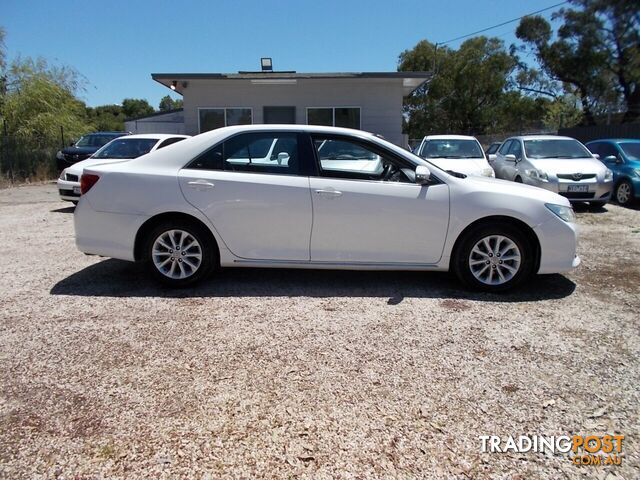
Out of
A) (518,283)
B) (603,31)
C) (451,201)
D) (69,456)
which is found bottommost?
(69,456)

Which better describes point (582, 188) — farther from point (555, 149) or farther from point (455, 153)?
point (455, 153)

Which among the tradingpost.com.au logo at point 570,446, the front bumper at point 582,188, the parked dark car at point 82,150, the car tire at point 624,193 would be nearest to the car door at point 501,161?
the front bumper at point 582,188

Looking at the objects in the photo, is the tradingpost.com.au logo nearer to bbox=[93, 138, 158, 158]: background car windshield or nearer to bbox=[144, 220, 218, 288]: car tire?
bbox=[144, 220, 218, 288]: car tire

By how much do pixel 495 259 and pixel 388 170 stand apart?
1372 millimetres

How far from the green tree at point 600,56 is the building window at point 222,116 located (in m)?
23.2

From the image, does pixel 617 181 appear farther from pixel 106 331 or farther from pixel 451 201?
pixel 106 331

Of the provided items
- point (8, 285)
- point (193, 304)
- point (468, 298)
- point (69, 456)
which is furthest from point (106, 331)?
point (468, 298)

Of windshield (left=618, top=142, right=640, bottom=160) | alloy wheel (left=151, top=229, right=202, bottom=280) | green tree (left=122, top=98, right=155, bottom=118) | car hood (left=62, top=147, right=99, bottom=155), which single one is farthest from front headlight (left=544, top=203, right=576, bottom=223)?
green tree (left=122, top=98, right=155, bottom=118)

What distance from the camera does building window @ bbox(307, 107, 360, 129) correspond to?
50.3 feet

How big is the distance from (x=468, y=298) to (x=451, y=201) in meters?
0.96

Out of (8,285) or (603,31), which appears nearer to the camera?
(8,285)

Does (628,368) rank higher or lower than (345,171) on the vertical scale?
lower

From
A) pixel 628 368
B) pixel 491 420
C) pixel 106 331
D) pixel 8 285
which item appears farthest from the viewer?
pixel 8 285

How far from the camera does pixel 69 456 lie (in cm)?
232
